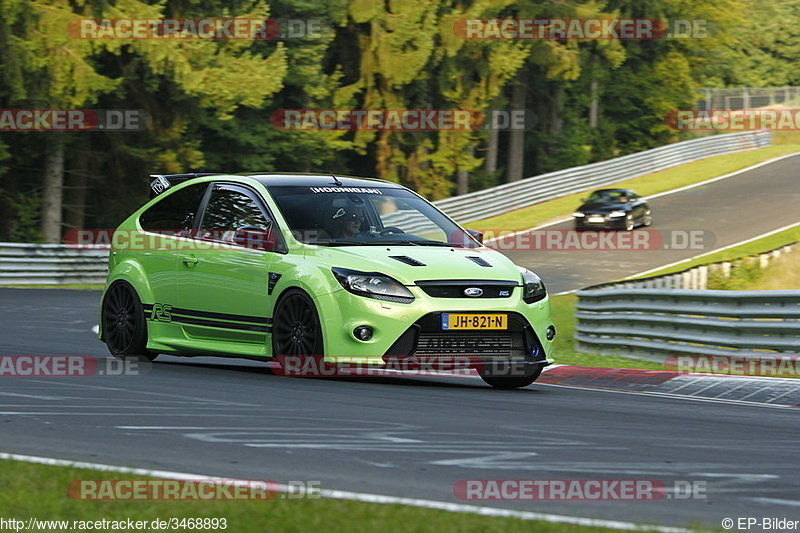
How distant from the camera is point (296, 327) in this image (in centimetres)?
1038

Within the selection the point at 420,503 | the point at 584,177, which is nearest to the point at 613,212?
the point at 584,177

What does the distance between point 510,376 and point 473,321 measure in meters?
0.93

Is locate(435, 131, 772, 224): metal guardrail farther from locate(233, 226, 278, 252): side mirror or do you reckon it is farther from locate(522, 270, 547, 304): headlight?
locate(522, 270, 547, 304): headlight

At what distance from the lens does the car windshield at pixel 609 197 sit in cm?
3872

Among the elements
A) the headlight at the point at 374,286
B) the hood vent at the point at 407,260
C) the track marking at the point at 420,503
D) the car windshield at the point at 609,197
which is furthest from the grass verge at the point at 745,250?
the track marking at the point at 420,503

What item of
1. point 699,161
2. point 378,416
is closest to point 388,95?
point 699,161

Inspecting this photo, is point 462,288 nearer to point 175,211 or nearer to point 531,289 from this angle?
point 531,289

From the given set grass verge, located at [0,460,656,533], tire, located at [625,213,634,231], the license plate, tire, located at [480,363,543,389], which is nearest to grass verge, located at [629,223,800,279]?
tire, located at [625,213,634,231]

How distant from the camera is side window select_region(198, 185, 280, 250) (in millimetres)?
11008

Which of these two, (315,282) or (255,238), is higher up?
(255,238)

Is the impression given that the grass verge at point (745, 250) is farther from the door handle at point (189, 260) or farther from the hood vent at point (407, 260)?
the hood vent at point (407, 260)

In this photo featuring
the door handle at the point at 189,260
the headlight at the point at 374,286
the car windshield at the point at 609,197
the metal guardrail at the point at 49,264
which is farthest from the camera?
the car windshield at the point at 609,197

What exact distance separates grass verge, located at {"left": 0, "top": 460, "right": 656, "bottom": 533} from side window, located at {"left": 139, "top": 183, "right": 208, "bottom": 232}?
6.20 meters

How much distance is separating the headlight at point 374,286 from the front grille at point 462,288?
149 millimetres
